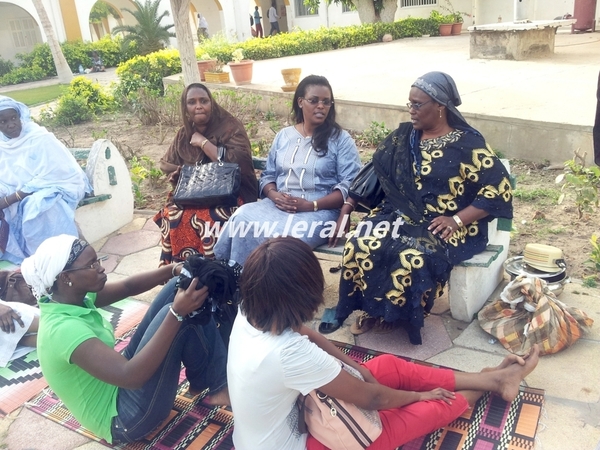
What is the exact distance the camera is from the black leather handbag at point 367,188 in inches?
136

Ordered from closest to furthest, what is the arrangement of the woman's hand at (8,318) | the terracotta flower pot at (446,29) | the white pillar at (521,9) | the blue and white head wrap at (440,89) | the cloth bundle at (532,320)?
the cloth bundle at (532,320)
the blue and white head wrap at (440,89)
the woman's hand at (8,318)
the white pillar at (521,9)
the terracotta flower pot at (446,29)

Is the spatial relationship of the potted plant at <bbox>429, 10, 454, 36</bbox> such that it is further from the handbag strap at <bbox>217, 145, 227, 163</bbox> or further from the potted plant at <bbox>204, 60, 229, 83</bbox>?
the handbag strap at <bbox>217, 145, 227, 163</bbox>

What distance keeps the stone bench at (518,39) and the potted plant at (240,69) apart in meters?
4.81

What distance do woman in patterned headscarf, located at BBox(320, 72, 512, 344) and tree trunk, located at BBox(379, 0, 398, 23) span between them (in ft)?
59.0

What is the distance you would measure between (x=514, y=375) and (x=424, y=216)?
103 centimetres

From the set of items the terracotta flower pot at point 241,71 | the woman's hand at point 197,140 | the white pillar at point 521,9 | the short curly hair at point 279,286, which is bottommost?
the short curly hair at point 279,286

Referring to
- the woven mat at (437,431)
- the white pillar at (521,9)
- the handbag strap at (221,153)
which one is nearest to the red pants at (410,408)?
the woven mat at (437,431)

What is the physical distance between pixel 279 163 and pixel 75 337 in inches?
81.4

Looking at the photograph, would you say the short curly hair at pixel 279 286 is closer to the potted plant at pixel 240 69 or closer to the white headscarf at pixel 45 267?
the white headscarf at pixel 45 267


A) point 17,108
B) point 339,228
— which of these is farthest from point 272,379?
point 17,108

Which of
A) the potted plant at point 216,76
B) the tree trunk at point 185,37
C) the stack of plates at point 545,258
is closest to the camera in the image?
the stack of plates at point 545,258

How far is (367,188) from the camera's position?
3.45 m

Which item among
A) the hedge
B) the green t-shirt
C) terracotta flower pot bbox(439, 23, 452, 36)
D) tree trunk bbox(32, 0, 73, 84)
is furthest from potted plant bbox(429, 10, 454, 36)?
the green t-shirt

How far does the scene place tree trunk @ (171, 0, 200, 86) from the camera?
7738mm
